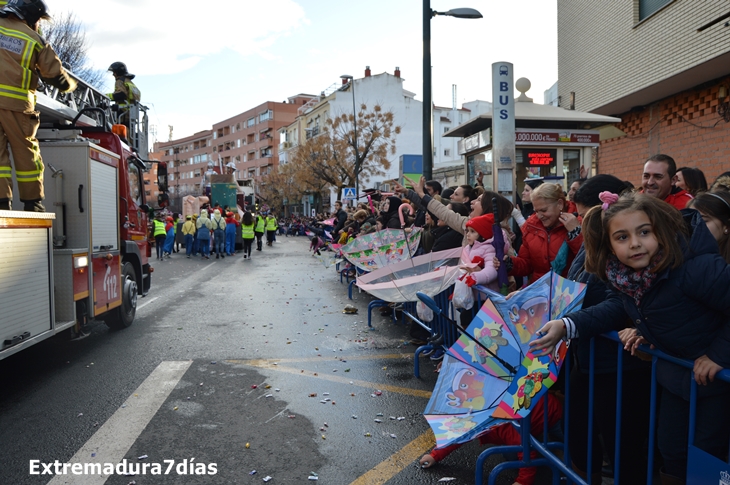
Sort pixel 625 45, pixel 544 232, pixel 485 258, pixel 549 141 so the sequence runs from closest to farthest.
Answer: pixel 544 232, pixel 485 258, pixel 549 141, pixel 625 45

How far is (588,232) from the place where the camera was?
2.78 metres

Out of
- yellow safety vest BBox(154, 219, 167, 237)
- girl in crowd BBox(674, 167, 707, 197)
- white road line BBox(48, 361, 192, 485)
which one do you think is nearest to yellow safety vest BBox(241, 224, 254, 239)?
yellow safety vest BBox(154, 219, 167, 237)

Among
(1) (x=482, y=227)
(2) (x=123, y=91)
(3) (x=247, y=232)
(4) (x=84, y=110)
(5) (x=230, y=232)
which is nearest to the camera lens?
(1) (x=482, y=227)

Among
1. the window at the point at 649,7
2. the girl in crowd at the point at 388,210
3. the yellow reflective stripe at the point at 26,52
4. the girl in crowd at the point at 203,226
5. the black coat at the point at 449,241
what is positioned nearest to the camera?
the yellow reflective stripe at the point at 26,52

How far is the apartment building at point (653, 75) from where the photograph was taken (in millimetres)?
10555

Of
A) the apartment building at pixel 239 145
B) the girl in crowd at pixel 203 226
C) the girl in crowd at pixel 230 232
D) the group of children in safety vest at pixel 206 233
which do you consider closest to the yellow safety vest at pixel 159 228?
the group of children in safety vest at pixel 206 233

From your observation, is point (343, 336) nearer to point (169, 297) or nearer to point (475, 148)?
point (169, 297)

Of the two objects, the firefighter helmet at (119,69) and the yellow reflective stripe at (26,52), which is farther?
the firefighter helmet at (119,69)

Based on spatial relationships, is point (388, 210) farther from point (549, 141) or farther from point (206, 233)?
point (206, 233)

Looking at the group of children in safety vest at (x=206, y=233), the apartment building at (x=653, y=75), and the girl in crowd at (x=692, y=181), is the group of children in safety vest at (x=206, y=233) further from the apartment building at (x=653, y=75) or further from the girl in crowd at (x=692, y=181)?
the girl in crowd at (x=692, y=181)

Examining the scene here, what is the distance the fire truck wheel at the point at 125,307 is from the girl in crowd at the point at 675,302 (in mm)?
6877

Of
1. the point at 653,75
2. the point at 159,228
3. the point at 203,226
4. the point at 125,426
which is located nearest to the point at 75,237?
the point at 125,426

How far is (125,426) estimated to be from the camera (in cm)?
432

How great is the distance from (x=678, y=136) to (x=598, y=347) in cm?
1136
